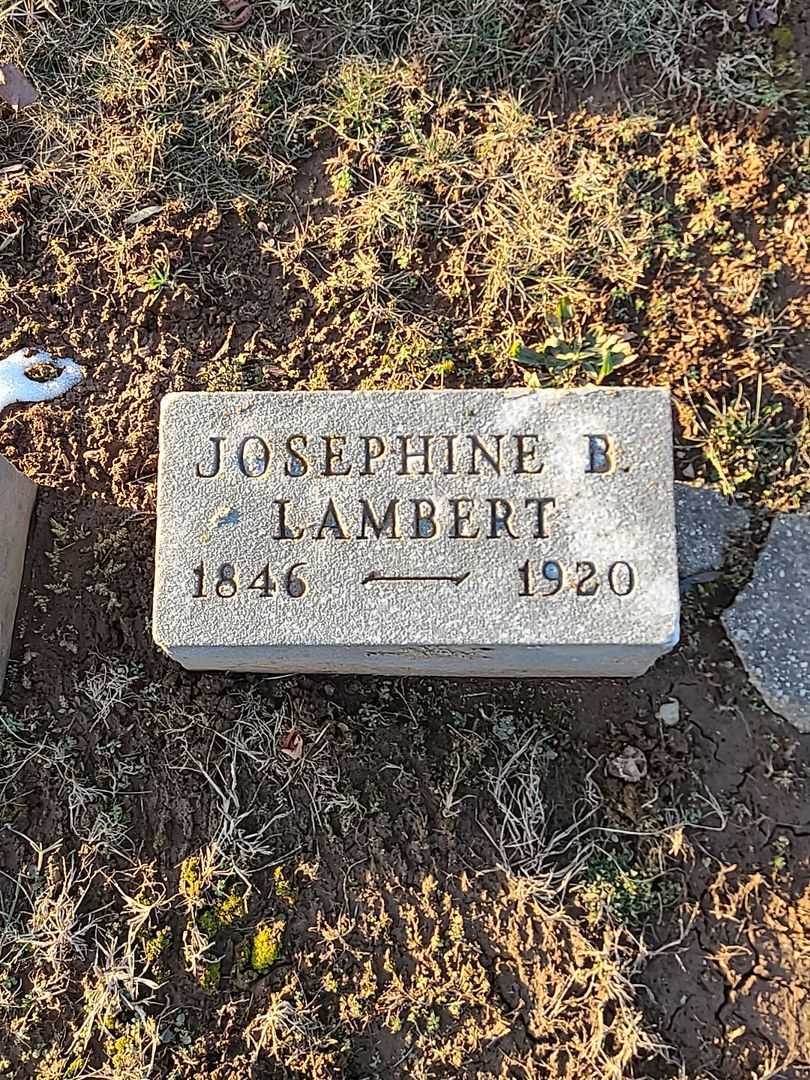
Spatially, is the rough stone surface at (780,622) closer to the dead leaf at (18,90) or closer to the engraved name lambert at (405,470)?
the engraved name lambert at (405,470)

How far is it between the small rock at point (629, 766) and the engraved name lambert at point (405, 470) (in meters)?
0.84

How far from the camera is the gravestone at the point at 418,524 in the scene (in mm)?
2092

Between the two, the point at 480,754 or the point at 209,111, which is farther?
the point at 209,111

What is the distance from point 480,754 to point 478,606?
685 mm

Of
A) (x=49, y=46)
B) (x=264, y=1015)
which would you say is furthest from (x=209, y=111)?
(x=264, y=1015)

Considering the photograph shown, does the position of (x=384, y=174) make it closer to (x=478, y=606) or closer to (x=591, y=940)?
(x=478, y=606)

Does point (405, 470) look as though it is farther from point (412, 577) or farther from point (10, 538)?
point (10, 538)

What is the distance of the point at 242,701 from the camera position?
8.68 feet

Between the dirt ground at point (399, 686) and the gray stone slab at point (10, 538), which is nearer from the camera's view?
the dirt ground at point (399, 686)

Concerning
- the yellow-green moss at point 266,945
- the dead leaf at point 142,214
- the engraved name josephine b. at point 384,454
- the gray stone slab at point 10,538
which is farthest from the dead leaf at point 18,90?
the yellow-green moss at point 266,945

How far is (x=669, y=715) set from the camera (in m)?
2.60

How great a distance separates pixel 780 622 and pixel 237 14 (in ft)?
8.95

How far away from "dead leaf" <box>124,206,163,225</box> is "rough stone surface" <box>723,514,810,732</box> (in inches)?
88.1

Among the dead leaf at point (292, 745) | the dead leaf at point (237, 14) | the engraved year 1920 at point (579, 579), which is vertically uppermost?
the dead leaf at point (237, 14)
